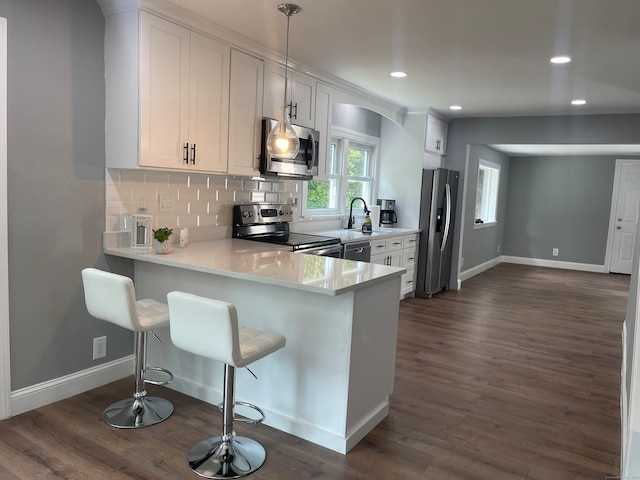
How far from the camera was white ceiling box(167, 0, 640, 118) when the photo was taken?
8.90 ft

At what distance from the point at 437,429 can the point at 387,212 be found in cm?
369

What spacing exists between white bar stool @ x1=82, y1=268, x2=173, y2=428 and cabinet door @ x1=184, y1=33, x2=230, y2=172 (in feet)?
3.38

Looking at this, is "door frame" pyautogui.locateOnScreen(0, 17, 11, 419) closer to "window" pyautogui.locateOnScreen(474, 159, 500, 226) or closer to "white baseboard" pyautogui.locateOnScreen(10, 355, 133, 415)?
"white baseboard" pyautogui.locateOnScreen(10, 355, 133, 415)

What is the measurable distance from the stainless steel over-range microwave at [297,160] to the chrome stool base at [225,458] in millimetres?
2049

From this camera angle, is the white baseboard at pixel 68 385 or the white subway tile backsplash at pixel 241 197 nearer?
the white baseboard at pixel 68 385

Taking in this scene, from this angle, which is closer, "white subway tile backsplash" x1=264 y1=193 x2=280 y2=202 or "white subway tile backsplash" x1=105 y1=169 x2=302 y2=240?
"white subway tile backsplash" x1=105 y1=169 x2=302 y2=240

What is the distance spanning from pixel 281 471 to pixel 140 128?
2020mm

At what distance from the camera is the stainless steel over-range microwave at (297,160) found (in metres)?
3.72

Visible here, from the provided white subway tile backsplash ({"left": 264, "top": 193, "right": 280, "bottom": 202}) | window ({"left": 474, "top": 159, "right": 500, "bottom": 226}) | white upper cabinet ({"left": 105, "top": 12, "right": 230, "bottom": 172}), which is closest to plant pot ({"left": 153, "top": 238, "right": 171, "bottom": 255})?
white upper cabinet ({"left": 105, "top": 12, "right": 230, "bottom": 172})

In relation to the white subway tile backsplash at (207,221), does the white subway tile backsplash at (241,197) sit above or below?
above

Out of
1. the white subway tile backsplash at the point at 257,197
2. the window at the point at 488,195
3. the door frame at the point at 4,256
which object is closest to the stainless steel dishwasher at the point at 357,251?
the white subway tile backsplash at the point at 257,197

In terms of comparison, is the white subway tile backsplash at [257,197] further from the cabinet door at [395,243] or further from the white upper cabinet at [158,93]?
the cabinet door at [395,243]

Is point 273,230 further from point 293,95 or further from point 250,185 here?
point 293,95

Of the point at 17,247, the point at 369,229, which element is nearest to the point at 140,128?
the point at 17,247
